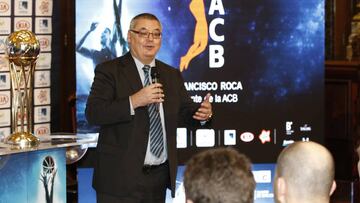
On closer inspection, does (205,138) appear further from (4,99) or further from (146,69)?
(4,99)

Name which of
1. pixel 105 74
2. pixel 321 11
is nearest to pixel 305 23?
pixel 321 11

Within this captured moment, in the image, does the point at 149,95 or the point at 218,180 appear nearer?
the point at 218,180

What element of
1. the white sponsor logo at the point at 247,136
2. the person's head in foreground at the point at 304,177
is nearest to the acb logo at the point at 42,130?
the white sponsor logo at the point at 247,136

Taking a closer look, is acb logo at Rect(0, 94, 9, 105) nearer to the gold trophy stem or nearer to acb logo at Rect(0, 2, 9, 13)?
acb logo at Rect(0, 2, 9, 13)

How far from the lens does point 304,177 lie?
3.01m

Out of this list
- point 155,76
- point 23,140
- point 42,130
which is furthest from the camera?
point 42,130

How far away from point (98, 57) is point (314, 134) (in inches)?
66.1

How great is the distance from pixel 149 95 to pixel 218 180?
6.67 feet

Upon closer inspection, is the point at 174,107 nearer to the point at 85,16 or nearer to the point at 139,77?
the point at 139,77

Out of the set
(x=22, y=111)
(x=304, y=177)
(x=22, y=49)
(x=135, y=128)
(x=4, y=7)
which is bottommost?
(x=304, y=177)

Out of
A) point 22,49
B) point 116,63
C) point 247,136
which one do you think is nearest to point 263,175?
point 247,136

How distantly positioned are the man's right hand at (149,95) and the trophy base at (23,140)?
60 cm

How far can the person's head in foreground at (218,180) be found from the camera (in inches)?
96.8

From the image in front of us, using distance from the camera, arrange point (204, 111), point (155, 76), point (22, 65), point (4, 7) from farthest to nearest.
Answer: point (4, 7) < point (204, 111) < point (155, 76) < point (22, 65)
